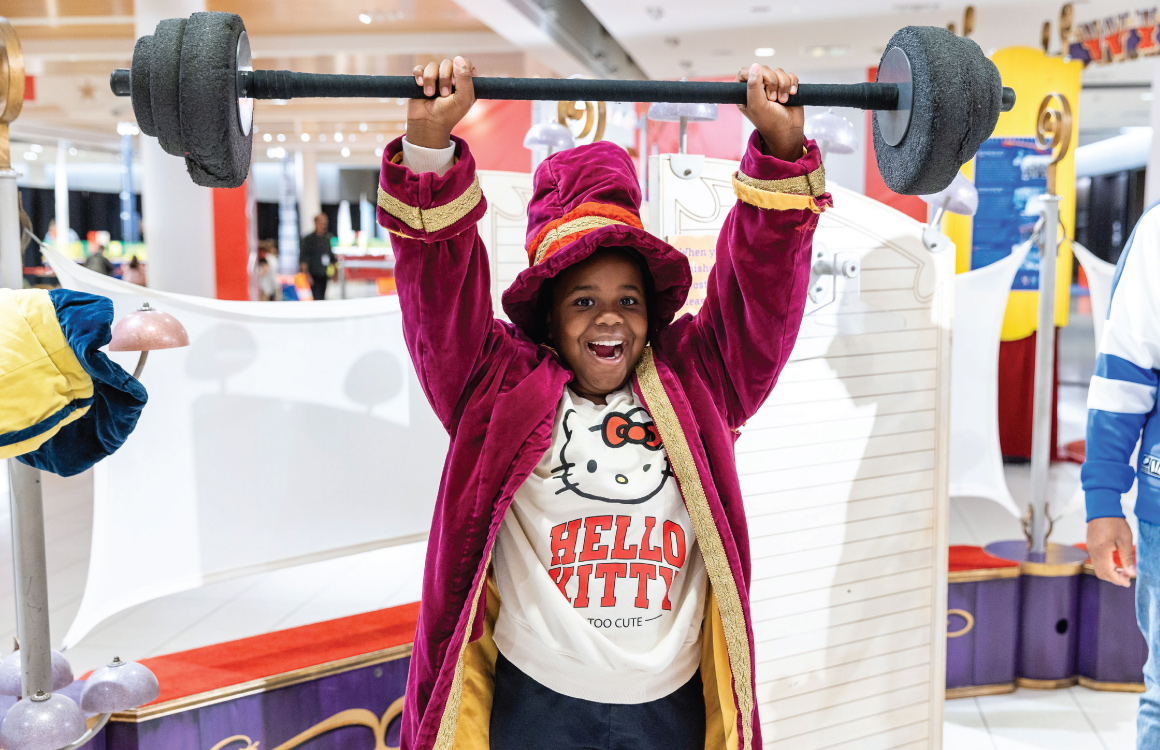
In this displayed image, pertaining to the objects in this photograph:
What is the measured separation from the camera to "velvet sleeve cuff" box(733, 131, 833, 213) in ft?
4.09

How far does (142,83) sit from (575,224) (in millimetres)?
602

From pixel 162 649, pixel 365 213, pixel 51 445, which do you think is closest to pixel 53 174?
pixel 365 213

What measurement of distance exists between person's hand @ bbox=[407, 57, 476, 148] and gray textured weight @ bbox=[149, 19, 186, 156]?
0.27 m

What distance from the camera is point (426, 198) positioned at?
3.82ft

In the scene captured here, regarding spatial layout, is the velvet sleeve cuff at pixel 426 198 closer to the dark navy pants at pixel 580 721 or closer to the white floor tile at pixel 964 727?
the dark navy pants at pixel 580 721

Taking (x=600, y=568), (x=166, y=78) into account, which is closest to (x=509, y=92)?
(x=166, y=78)

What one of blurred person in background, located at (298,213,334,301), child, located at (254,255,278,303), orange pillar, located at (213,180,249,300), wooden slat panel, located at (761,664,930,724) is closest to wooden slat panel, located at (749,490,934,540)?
wooden slat panel, located at (761,664,930,724)

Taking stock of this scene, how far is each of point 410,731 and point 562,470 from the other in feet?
1.58

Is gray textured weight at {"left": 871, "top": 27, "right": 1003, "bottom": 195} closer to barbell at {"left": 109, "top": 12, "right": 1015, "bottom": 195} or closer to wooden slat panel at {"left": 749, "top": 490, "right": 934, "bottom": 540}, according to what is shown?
barbell at {"left": 109, "top": 12, "right": 1015, "bottom": 195}

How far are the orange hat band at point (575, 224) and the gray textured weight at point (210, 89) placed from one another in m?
0.47

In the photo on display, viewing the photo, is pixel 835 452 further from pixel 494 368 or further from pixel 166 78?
pixel 166 78

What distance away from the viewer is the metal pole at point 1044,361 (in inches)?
125

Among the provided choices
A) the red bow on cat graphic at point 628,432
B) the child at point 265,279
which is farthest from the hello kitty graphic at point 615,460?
the child at point 265,279

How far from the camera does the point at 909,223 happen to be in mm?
2363
